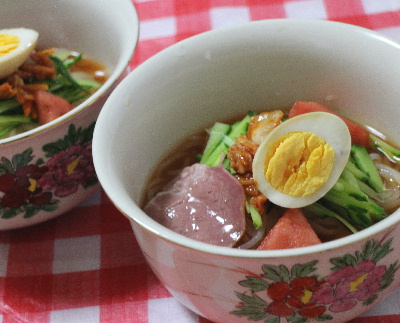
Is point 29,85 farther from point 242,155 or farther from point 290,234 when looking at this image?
point 290,234

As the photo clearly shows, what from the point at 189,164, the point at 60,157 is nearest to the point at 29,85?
the point at 60,157

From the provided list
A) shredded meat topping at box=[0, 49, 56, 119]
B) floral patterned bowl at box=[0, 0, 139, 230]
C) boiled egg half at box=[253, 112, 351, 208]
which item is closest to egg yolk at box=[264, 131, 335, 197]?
boiled egg half at box=[253, 112, 351, 208]

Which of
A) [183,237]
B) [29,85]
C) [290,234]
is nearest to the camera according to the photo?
[183,237]

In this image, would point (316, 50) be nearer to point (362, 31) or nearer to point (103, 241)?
point (362, 31)

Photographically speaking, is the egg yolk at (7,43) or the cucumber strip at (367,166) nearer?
the cucumber strip at (367,166)

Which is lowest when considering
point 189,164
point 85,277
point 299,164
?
point 85,277

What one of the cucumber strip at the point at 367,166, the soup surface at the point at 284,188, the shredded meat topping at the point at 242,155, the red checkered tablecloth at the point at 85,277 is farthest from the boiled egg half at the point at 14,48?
the cucumber strip at the point at 367,166

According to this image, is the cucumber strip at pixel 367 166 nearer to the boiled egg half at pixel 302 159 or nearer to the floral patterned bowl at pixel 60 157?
the boiled egg half at pixel 302 159
